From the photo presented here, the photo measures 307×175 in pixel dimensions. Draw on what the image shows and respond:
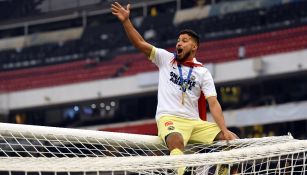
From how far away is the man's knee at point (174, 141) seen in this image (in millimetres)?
6363

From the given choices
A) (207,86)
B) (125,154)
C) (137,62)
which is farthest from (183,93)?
(137,62)

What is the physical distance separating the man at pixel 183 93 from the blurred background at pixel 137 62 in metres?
21.4

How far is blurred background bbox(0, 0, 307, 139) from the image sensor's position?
29094 mm

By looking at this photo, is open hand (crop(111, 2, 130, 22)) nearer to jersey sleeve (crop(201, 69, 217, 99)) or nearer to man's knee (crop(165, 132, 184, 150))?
jersey sleeve (crop(201, 69, 217, 99))

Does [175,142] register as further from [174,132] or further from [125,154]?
[125,154]

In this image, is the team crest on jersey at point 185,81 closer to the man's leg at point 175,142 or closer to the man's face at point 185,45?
the man's face at point 185,45

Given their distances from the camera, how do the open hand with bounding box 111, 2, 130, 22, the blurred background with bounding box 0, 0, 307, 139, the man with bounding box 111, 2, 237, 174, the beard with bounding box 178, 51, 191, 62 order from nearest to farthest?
1. the open hand with bounding box 111, 2, 130, 22
2. the man with bounding box 111, 2, 237, 174
3. the beard with bounding box 178, 51, 191, 62
4. the blurred background with bounding box 0, 0, 307, 139

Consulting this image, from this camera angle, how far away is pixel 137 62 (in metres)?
32.5

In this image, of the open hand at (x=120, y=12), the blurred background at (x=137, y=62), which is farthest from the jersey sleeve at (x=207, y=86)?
the blurred background at (x=137, y=62)

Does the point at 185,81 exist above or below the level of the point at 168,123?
above

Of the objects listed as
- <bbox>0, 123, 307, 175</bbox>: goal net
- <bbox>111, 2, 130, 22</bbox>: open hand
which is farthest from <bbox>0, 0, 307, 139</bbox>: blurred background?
<bbox>111, 2, 130, 22</bbox>: open hand

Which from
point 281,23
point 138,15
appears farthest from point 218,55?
point 138,15

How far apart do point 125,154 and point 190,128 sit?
0.50 meters

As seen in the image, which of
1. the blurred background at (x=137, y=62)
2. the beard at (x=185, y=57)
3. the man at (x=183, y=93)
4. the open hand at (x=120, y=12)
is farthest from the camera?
the blurred background at (x=137, y=62)
